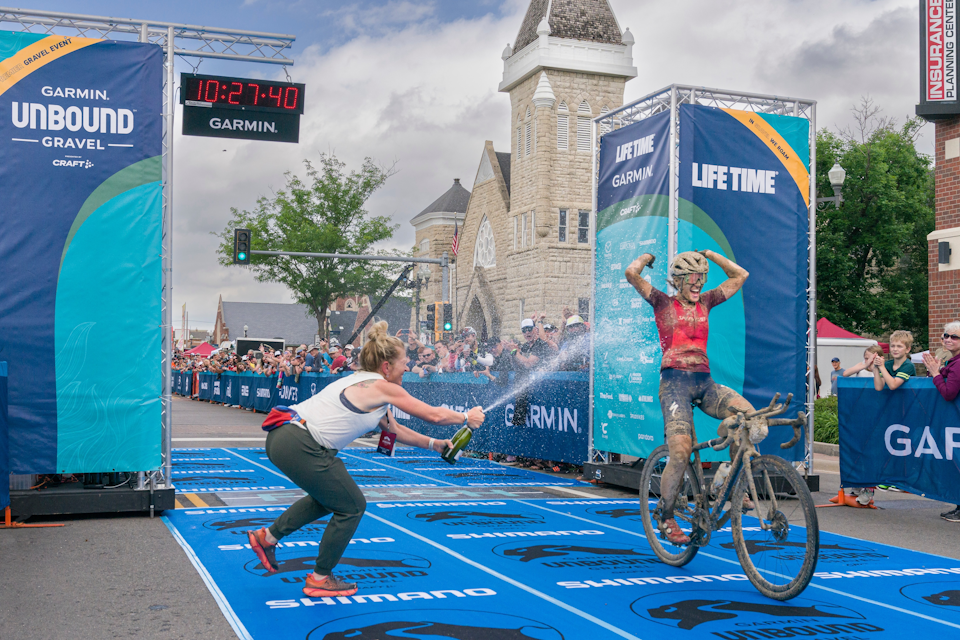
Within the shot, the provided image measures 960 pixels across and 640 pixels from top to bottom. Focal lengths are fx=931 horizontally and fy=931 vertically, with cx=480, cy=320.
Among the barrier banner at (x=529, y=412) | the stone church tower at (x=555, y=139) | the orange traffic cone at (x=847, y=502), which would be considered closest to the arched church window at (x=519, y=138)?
the stone church tower at (x=555, y=139)

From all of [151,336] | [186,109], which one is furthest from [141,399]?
[186,109]

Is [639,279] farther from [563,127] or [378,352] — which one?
[563,127]

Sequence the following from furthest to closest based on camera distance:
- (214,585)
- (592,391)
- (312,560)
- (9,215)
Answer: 1. (592,391)
2. (9,215)
3. (312,560)
4. (214,585)

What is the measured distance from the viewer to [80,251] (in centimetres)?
856

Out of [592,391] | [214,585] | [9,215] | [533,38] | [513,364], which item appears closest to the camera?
[214,585]

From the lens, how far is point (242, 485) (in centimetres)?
1104

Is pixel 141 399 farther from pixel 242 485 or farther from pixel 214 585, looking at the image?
pixel 214 585

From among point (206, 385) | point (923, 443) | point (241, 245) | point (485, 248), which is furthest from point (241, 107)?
point (485, 248)

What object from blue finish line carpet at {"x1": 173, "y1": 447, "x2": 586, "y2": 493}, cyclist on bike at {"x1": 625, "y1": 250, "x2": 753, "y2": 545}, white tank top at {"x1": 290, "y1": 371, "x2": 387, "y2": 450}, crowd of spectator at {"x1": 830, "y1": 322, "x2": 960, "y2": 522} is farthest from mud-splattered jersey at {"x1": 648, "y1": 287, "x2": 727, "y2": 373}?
blue finish line carpet at {"x1": 173, "y1": 447, "x2": 586, "y2": 493}

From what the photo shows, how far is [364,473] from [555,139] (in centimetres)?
3436

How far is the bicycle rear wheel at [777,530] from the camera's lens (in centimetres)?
548

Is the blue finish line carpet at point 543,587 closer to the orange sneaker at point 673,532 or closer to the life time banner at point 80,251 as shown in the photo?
the orange sneaker at point 673,532

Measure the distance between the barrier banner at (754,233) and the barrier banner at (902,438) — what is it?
72 centimetres

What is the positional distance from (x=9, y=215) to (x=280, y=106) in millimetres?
4026
